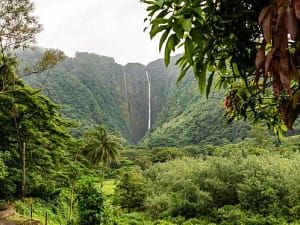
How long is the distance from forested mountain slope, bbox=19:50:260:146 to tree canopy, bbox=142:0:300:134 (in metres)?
50.2

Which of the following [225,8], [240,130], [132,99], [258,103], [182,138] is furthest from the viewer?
[132,99]

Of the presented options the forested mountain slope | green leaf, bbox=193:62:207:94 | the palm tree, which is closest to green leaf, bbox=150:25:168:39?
green leaf, bbox=193:62:207:94

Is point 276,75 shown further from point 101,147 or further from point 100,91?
point 100,91

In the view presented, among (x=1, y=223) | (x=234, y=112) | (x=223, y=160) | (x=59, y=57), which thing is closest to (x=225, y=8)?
(x=234, y=112)

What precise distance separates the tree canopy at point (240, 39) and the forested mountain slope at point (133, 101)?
50.2 meters

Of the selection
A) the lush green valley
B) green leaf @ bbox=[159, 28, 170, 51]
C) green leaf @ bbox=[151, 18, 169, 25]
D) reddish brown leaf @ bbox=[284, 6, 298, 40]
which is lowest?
the lush green valley

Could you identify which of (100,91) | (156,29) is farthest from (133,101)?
(156,29)

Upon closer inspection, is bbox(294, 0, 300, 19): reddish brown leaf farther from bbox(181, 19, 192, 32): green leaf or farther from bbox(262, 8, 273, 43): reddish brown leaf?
bbox(181, 19, 192, 32): green leaf

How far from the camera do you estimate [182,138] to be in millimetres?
60906

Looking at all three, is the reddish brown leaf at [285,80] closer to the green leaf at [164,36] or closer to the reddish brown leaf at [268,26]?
the reddish brown leaf at [268,26]

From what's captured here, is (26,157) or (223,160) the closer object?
(26,157)

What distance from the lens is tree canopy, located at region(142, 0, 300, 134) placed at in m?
0.62

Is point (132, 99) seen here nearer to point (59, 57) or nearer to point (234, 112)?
point (59, 57)

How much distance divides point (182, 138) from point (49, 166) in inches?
1905
